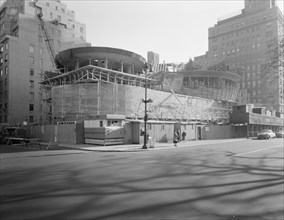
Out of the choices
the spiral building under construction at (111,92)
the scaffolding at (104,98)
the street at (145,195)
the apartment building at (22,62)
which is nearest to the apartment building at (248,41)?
the spiral building under construction at (111,92)

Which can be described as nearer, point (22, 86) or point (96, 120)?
point (96, 120)

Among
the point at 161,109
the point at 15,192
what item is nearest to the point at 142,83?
the point at 161,109

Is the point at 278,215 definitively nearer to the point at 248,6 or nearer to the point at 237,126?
the point at 237,126

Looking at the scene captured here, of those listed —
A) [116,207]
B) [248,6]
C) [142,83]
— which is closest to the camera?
[116,207]

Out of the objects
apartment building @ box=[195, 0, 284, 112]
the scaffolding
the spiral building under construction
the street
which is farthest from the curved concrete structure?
apartment building @ box=[195, 0, 284, 112]

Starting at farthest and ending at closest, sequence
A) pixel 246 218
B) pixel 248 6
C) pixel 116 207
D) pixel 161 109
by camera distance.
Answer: pixel 248 6 < pixel 161 109 < pixel 116 207 < pixel 246 218

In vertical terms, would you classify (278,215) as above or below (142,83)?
below

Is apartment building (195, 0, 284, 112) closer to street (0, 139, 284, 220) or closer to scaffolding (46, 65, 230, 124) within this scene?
scaffolding (46, 65, 230, 124)

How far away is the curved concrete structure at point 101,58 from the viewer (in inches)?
1454

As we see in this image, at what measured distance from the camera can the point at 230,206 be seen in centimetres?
554

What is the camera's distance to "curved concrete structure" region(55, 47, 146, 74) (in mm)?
36938

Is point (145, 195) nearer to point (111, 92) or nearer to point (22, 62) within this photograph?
point (111, 92)

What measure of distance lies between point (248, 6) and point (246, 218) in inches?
5253

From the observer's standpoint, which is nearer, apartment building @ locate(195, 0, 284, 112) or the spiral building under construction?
the spiral building under construction
